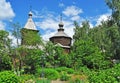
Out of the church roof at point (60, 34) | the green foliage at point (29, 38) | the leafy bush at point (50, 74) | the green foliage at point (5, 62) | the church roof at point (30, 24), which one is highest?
the church roof at point (30, 24)

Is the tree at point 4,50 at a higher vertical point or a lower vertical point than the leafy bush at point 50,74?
higher

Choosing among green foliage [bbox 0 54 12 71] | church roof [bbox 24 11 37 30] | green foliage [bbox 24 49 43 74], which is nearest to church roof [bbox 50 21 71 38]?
church roof [bbox 24 11 37 30]

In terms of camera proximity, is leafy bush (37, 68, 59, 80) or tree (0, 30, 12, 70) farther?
tree (0, 30, 12, 70)

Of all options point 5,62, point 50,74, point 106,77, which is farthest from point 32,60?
point 106,77

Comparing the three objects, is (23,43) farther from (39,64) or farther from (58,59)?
(58,59)

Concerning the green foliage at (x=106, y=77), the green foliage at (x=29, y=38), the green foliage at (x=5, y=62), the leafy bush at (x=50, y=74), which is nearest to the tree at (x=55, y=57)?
the green foliage at (x=29, y=38)

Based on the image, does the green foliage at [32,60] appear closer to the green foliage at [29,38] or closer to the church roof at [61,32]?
the green foliage at [29,38]

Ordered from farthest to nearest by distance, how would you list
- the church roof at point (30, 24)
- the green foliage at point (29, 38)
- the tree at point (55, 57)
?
the church roof at point (30, 24)
the tree at point (55, 57)
the green foliage at point (29, 38)

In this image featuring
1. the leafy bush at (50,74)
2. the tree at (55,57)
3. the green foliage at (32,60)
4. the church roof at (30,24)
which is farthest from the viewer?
the church roof at (30,24)

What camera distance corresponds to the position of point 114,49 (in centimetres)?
4062

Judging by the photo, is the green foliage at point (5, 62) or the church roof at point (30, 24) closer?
the green foliage at point (5, 62)

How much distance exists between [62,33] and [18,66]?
919 inches

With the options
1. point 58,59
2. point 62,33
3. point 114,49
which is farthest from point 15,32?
point 62,33

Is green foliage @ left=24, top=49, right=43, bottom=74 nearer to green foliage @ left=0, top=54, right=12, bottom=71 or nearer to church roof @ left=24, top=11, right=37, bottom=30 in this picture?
green foliage @ left=0, top=54, right=12, bottom=71
